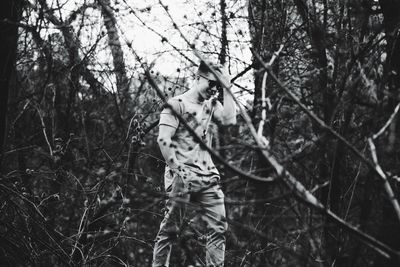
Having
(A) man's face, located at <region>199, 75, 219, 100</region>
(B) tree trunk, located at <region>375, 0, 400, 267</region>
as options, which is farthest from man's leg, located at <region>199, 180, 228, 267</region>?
(B) tree trunk, located at <region>375, 0, 400, 267</region>

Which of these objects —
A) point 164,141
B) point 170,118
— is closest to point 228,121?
point 170,118

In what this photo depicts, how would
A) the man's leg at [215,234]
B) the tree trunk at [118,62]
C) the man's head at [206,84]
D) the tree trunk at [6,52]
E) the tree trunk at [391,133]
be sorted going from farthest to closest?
the tree trunk at [118,62] < the man's head at [206,84] < the tree trunk at [6,52] < the man's leg at [215,234] < the tree trunk at [391,133]

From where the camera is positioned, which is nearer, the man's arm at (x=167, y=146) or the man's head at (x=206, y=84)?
the man's arm at (x=167, y=146)

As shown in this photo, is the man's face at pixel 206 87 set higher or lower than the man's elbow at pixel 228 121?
higher

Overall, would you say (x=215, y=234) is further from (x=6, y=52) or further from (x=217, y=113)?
(x=6, y=52)

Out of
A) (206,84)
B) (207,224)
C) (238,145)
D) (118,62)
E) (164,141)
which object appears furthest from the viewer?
(118,62)

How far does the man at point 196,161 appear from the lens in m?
4.95

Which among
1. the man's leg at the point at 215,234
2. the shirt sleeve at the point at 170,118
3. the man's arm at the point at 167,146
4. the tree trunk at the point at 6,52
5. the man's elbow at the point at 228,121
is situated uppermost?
the tree trunk at the point at 6,52

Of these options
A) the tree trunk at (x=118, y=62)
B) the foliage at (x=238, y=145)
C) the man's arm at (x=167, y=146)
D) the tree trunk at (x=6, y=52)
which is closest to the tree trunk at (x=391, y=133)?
the foliage at (x=238, y=145)

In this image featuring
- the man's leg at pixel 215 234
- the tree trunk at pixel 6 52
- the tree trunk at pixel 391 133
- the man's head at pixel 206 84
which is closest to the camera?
the tree trunk at pixel 391 133

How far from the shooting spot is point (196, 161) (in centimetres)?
516

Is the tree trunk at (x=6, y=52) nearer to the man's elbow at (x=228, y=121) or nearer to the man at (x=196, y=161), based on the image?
the man at (x=196, y=161)

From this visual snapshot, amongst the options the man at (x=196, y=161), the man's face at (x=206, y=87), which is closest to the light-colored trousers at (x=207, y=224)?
the man at (x=196, y=161)

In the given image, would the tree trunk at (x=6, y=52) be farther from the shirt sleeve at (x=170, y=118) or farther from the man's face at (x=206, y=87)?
the man's face at (x=206, y=87)
